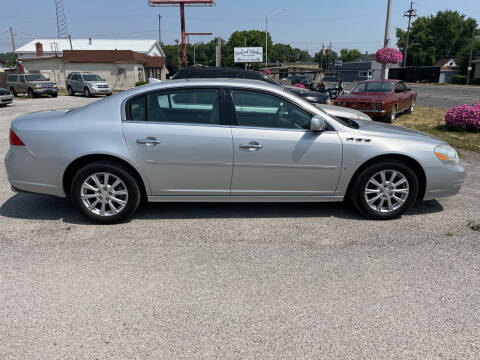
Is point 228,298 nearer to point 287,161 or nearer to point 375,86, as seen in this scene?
point 287,161

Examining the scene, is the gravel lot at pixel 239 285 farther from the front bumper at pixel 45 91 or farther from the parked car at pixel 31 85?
the parked car at pixel 31 85

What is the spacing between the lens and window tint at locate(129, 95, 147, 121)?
4.32m

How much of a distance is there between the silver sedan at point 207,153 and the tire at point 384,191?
0.01 m

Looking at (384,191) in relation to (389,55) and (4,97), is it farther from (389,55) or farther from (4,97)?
(4,97)

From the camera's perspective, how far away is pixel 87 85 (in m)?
27.7

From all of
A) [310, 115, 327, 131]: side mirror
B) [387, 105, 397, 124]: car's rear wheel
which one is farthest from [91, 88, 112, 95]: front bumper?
[310, 115, 327, 131]: side mirror

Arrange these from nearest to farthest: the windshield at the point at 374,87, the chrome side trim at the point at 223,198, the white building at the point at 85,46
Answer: the chrome side trim at the point at 223,198, the windshield at the point at 374,87, the white building at the point at 85,46

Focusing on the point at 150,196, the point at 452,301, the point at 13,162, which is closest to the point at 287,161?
the point at 150,196

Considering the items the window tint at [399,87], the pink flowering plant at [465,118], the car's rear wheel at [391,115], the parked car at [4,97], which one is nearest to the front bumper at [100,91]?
A: the parked car at [4,97]

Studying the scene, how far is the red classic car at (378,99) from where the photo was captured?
12.1 metres

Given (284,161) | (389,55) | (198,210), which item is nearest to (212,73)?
(198,210)

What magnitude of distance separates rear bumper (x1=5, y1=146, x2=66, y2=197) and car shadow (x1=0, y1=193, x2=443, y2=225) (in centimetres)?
43

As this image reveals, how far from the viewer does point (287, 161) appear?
4332 millimetres

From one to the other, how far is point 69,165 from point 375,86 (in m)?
11.7
